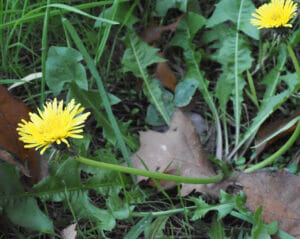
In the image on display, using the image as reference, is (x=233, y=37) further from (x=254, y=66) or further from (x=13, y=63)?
(x=13, y=63)

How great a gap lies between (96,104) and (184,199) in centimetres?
63

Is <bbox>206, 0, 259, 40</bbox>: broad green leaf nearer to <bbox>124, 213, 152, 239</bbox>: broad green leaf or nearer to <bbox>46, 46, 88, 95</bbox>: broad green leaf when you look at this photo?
<bbox>46, 46, 88, 95</bbox>: broad green leaf

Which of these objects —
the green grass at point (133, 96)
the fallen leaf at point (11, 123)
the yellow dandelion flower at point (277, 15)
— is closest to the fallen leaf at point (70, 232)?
the green grass at point (133, 96)

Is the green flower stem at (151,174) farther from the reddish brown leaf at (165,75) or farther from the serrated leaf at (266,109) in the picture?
the reddish brown leaf at (165,75)

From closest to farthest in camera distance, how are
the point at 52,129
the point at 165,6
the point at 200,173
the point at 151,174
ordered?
the point at 52,129 < the point at 151,174 < the point at 200,173 < the point at 165,6

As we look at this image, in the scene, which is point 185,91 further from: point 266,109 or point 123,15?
point 123,15

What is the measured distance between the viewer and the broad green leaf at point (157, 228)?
1.63 meters

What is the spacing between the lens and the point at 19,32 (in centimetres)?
205

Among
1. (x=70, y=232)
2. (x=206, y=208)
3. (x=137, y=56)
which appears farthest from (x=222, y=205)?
(x=137, y=56)

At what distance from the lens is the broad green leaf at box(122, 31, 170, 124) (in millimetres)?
2139

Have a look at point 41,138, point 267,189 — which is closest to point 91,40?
point 41,138

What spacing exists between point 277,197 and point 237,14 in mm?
1063

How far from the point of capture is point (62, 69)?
1885mm

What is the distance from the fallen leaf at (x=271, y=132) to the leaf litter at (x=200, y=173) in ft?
0.69
